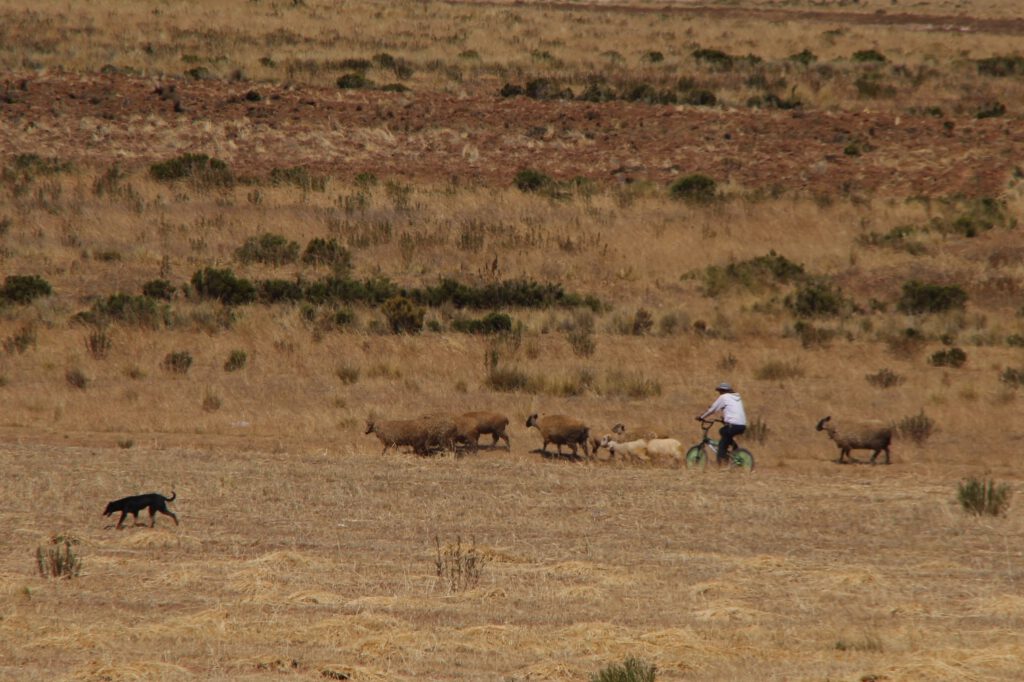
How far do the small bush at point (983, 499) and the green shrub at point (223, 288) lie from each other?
1790 cm

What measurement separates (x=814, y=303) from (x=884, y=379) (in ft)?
19.7

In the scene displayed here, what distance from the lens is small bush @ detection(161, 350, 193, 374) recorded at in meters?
24.6

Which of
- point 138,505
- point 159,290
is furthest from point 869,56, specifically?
point 138,505

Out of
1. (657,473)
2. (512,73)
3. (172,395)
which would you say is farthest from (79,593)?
(512,73)

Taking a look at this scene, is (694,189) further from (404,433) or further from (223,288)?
(404,433)

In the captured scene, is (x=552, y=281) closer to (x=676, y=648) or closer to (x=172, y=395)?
(x=172, y=395)

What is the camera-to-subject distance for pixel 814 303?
101ft

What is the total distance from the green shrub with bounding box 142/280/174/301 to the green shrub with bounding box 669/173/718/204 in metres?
15.5

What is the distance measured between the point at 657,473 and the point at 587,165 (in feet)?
85.8

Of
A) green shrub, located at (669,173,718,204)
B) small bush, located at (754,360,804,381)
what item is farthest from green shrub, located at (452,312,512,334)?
green shrub, located at (669,173,718,204)

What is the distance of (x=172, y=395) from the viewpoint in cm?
2295

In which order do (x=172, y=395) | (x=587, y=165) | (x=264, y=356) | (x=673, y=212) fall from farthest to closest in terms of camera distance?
(x=587, y=165)
(x=673, y=212)
(x=264, y=356)
(x=172, y=395)

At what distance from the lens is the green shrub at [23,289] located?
29219 mm

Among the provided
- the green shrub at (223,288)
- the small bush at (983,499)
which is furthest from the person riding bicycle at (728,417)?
the green shrub at (223,288)
